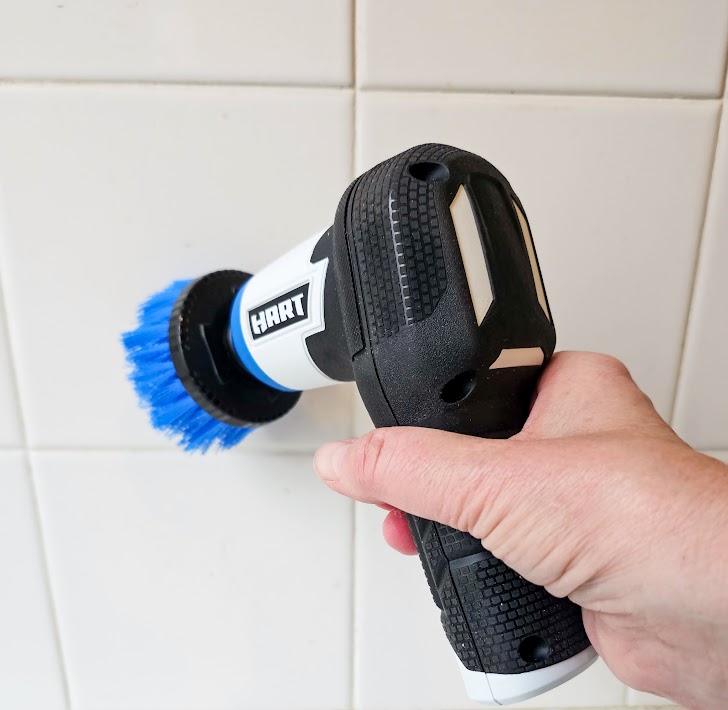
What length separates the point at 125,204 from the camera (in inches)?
13.8

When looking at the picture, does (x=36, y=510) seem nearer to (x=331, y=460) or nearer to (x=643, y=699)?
(x=331, y=460)

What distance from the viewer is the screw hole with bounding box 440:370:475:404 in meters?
0.23

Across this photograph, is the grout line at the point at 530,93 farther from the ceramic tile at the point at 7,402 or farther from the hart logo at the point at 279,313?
the ceramic tile at the point at 7,402

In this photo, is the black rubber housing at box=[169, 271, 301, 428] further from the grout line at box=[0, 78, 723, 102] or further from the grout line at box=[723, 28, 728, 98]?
the grout line at box=[723, 28, 728, 98]

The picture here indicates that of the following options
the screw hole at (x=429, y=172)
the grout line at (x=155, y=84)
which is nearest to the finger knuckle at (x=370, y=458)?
the screw hole at (x=429, y=172)

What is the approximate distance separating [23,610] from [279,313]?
32cm

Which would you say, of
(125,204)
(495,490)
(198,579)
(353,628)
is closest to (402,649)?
(353,628)

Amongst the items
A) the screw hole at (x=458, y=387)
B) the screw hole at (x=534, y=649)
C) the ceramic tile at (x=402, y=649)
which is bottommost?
the ceramic tile at (x=402, y=649)

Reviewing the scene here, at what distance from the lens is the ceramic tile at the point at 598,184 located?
1.12ft

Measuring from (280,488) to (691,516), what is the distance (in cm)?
26

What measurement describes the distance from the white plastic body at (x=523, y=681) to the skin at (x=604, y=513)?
23 mm

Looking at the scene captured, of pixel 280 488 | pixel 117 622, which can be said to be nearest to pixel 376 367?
pixel 280 488

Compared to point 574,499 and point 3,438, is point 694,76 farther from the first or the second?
point 3,438

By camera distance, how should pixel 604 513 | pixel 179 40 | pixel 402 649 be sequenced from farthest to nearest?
pixel 402 649
pixel 179 40
pixel 604 513
